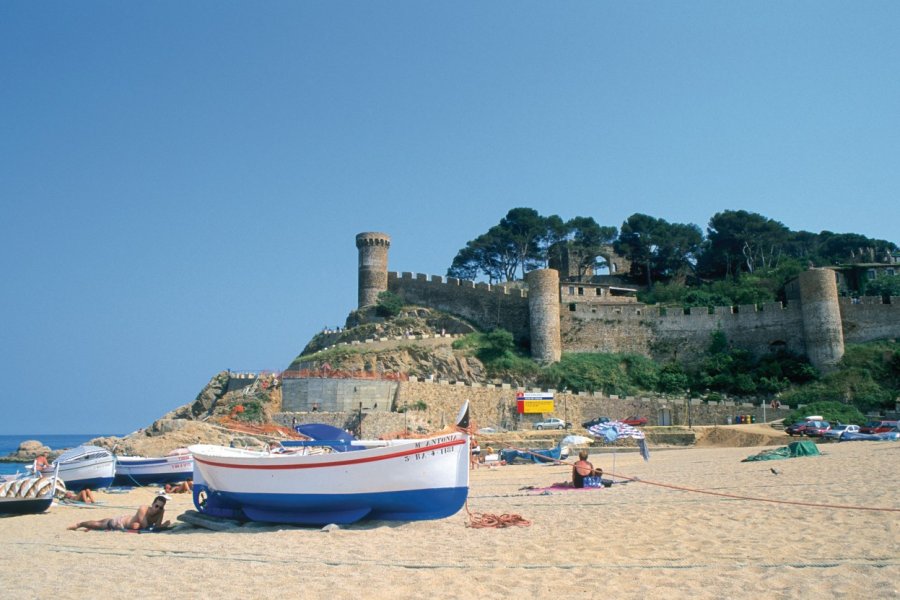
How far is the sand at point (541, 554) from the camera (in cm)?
527

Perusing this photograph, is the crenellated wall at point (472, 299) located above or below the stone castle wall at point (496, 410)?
above

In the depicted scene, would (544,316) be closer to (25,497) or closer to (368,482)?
(25,497)

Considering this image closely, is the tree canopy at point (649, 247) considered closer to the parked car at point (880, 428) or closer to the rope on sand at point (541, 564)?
the parked car at point (880, 428)

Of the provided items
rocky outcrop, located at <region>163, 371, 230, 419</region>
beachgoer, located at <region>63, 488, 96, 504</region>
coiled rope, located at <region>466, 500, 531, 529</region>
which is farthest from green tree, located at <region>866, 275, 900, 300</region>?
beachgoer, located at <region>63, 488, 96, 504</region>

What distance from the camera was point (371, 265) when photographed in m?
42.6

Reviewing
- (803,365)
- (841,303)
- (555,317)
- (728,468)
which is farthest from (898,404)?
(728,468)

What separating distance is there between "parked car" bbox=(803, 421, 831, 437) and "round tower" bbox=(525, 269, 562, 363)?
13.6 metres

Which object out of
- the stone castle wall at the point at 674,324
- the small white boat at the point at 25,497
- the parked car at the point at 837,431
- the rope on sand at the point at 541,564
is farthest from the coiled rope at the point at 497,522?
the stone castle wall at the point at 674,324

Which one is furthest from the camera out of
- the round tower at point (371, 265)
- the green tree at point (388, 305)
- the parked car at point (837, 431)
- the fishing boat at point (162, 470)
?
the round tower at point (371, 265)

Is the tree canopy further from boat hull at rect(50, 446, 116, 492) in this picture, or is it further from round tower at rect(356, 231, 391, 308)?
boat hull at rect(50, 446, 116, 492)

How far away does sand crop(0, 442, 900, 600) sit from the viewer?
5270mm

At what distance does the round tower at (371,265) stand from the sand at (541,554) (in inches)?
1245

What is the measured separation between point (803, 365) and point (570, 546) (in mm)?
29414

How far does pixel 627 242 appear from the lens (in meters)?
47.7
